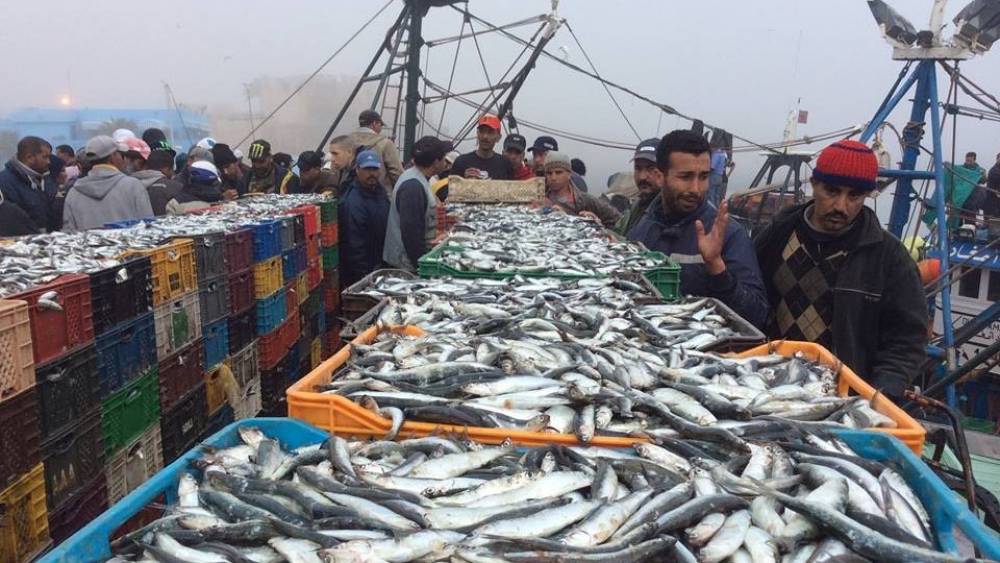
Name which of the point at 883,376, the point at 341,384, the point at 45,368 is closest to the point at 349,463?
the point at 341,384

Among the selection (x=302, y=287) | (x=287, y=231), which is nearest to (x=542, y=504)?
(x=287, y=231)

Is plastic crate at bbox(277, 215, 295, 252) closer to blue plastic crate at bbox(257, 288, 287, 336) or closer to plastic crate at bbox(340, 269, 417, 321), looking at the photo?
blue plastic crate at bbox(257, 288, 287, 336)

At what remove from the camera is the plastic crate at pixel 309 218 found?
723cm

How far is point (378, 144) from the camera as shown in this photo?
9586mm

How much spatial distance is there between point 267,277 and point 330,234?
2496 millimetres

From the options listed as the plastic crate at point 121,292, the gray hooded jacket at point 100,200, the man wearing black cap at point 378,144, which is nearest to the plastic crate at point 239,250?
the plastic crate at point 121,292

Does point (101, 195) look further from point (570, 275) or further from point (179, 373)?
point (570, 275)

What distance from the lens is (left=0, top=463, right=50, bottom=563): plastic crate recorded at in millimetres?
2836

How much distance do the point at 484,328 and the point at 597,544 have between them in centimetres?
194

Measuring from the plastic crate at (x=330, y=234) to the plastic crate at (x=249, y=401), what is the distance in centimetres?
258

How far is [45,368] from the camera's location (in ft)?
10.5

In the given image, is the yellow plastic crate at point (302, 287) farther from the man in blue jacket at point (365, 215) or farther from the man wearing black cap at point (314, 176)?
the man wearing black cap at point (314, 176)

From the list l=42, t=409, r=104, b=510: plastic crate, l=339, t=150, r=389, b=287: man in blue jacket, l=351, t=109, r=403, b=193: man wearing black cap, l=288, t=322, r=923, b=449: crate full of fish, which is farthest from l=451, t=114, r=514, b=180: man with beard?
l=42, t=409, r=104, b=510: plastic crate

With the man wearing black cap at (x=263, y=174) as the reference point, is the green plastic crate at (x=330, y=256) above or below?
below
